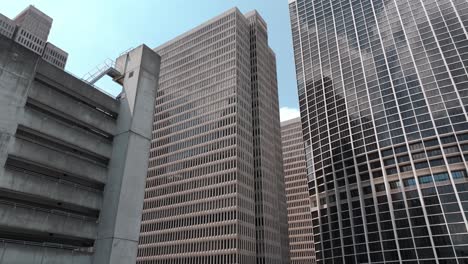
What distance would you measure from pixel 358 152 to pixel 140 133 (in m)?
81.0

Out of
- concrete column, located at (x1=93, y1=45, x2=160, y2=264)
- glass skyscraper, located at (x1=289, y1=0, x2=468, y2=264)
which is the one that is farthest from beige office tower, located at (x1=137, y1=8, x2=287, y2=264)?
concrete column, located at (x1=93, y1=45, x2=160, y2=264)

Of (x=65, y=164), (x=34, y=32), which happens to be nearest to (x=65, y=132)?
(x=65, y=164)

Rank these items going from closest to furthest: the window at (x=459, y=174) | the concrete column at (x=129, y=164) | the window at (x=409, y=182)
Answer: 1. the concrete column at (x=129, y=164)
2. the window at (x=459, y=174)
3. the window at (x=409, y=182)

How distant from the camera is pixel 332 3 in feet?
451

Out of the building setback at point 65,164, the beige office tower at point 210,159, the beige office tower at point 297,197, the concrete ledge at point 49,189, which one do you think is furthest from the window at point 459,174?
the concrete ledge at point 49,189

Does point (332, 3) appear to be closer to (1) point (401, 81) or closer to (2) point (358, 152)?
(1) point (401, 81)

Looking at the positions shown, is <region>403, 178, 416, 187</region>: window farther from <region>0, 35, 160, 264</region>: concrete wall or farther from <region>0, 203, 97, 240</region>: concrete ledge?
<region>0, 203, 97, 240</region>: concrete ledge

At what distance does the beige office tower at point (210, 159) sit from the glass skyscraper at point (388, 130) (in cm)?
1785

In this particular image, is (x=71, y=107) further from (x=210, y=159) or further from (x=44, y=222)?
(x=210, y=159)

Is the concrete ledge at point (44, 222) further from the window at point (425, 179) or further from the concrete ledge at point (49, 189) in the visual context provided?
the window at point (425, 179)

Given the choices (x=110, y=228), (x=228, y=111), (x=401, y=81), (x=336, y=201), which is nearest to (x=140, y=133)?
(x=110, y=228)

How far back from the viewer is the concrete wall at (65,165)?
37781 millimetres

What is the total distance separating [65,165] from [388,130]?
93.4 metres

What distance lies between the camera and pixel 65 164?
4212cm
